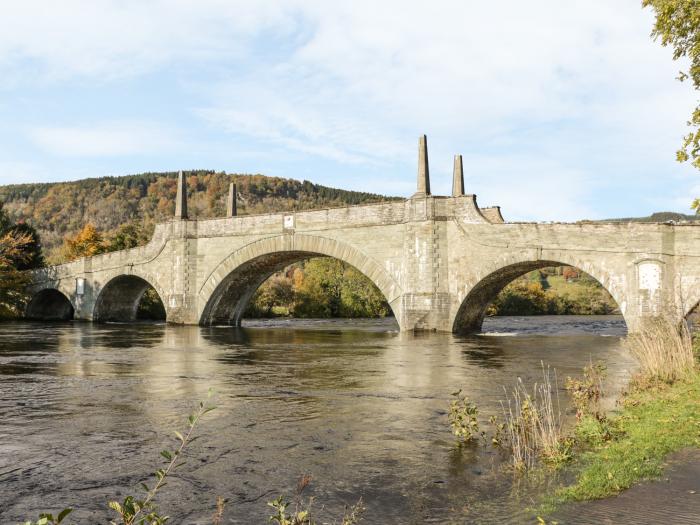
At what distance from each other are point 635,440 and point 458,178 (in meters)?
21.9

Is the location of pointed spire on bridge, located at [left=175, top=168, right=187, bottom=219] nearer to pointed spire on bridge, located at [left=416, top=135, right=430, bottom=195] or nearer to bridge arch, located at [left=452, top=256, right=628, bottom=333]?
pointed spire on bridge, located at [left=416, top=135, right=430, bottom=195]

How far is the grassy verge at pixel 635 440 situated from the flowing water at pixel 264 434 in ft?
1.94

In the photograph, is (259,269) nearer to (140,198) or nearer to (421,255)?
(421,255)

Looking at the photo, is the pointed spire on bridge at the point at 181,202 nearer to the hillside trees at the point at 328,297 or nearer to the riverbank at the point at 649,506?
the hillside trees at the point at 328,297

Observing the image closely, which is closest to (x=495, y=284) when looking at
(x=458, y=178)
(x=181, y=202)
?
(x=458, y=178)

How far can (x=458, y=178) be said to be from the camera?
28.5 metres

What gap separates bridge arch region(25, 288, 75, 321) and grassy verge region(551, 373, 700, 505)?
50.1m

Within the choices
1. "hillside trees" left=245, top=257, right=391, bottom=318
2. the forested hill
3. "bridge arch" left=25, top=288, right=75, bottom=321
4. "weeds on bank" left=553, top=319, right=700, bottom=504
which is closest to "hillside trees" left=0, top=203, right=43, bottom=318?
"bridge arch" left=25, top=288, right=75, bottom=321

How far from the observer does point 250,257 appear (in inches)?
1377

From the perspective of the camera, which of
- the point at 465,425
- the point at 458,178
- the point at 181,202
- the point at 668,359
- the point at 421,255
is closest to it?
the point at 465,425

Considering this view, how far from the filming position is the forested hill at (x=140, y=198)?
11269 cm

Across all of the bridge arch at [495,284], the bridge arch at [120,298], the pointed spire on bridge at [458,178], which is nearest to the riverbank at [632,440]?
the bridge arch at [495,284]

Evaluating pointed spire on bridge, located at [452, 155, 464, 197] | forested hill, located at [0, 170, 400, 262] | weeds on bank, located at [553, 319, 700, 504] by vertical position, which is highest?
forested hill, located at [0, 170, 400, 262]

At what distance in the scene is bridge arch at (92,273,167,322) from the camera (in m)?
45.2
